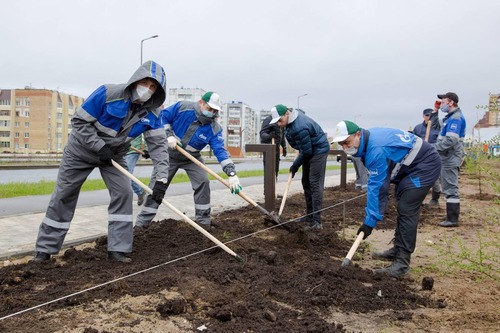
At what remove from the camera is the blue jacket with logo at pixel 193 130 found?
6.09 meters

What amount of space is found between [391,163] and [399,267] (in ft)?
3.33

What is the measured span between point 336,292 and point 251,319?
935mm

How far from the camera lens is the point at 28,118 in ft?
263

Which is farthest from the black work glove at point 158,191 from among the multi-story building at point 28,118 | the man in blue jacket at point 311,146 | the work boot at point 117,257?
the multi-story building at point 28,118

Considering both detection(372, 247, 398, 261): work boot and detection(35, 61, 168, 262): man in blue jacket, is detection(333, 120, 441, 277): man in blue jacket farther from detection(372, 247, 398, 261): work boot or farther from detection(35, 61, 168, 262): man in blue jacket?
detection(35, 61, 168, 262): man in blue jacket

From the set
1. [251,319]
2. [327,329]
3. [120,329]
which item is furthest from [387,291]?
[120,329]

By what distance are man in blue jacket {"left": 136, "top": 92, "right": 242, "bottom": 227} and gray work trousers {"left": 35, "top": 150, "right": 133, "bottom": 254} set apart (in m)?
1.34

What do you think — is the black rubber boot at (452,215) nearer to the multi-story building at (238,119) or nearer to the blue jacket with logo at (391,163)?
the blue jacket with logo at (391,163)

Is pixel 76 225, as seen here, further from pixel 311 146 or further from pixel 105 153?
pixel 311 146

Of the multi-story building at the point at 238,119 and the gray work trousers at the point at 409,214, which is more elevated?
the multi-story building at the point at 238,119

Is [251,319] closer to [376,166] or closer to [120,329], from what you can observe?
[120,329]

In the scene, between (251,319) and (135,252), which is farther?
(135,252)

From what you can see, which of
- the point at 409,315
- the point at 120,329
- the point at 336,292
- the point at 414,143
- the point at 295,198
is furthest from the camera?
the point at 295,198

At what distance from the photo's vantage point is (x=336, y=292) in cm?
372
